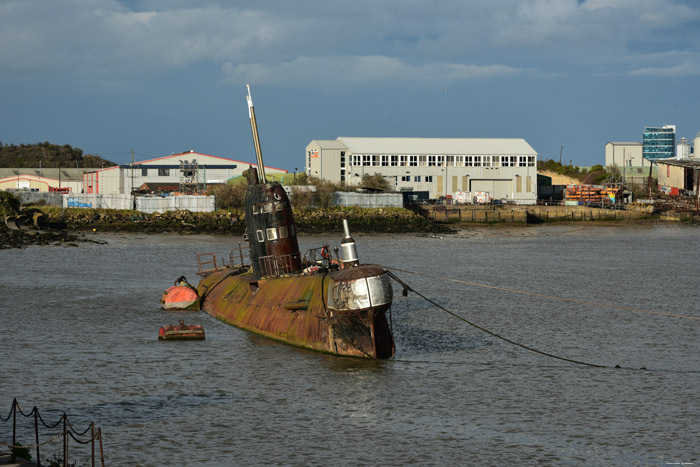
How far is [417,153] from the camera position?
422ft

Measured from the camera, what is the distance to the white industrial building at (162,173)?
438ft

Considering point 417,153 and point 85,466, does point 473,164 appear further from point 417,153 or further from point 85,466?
point 85,466

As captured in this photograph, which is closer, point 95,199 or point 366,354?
point 366,354

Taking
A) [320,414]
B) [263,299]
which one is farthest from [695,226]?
[320,414]

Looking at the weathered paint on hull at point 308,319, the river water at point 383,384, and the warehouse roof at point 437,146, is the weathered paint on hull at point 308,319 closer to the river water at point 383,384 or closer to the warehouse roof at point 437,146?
the river water at point 383,384

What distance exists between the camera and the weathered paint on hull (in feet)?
86.6

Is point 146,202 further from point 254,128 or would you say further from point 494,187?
point 254,128

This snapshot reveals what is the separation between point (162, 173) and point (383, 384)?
117 metres

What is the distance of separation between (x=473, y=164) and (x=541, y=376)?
105869 millimetres

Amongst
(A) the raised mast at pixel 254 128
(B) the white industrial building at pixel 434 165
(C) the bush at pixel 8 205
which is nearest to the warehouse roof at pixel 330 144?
(B) the white industrial building at pixel 434 165

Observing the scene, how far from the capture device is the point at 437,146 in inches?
5148

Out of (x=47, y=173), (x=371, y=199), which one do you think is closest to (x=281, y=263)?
(x=371, y=199)

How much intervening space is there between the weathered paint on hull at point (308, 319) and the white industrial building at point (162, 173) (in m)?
99.8

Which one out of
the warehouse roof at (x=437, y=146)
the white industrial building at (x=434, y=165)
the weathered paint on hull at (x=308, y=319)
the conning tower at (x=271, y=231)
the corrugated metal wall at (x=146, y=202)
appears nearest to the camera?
the weathered paint on hull at (x=308, y=319)
